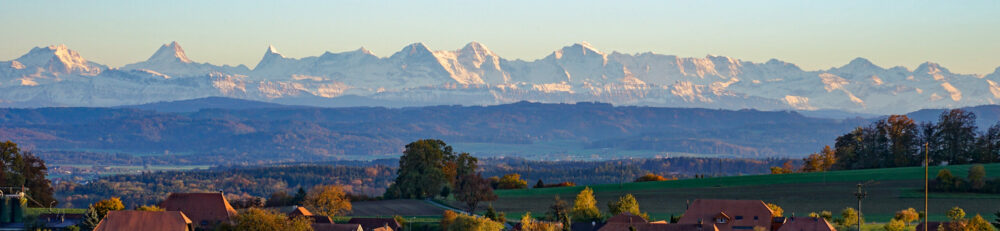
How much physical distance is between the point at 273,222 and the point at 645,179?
308 feet

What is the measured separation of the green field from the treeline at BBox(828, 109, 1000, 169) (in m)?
10.6

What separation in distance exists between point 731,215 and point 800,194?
37.7 meters

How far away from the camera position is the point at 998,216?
104 m

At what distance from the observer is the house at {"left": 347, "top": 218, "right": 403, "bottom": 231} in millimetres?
109062

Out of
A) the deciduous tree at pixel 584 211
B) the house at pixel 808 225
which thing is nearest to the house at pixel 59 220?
the deciduous tree at pixel 584 211

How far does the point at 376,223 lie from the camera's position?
111m

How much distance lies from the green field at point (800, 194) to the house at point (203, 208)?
123ft

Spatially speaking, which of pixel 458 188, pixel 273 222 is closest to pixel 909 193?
pixel 458 188

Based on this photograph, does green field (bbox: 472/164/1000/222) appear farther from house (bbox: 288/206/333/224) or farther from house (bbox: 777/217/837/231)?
house (bbox: 288/206/333/224)

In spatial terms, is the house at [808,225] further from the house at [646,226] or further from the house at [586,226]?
the house at [586,226]

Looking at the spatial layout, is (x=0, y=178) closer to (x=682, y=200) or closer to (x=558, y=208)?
(x=558, y=208)

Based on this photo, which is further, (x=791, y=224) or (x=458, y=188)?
(x=458, y=188)

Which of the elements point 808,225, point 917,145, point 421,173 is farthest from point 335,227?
point 917,145

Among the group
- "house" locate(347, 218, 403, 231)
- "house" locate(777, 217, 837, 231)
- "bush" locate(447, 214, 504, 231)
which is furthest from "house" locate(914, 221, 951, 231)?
"house" locate(347, 218, 403, 231)
